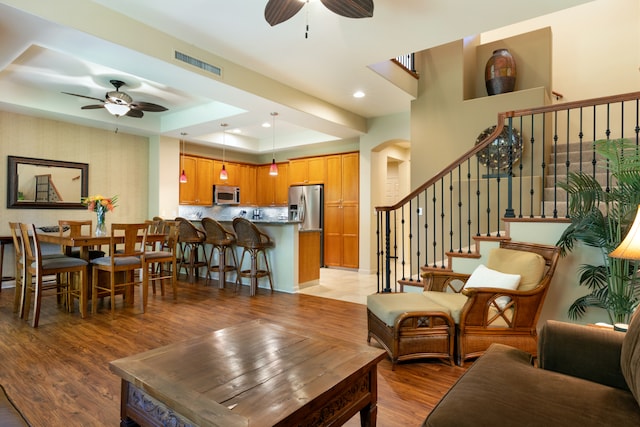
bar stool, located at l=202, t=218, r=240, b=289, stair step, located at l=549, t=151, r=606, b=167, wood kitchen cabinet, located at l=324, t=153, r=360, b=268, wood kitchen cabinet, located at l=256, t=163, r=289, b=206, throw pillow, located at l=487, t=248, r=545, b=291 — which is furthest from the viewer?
wood kitchen cabinet, located at l=256, t=163, r=289, b=206

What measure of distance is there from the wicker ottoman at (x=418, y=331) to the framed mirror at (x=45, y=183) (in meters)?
5.74

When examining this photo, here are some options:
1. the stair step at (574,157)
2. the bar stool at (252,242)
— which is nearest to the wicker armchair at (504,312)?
the stair step at (574,157)

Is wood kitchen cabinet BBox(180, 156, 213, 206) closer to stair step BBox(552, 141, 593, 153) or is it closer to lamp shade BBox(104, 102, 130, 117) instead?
lamp shade BBox(104, 102, 130, 117)

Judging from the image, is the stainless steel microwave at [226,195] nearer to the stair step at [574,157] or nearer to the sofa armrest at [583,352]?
the stair step at [574,157]

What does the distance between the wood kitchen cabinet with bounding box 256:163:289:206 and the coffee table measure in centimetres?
654

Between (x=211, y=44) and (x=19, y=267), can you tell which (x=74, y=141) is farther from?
(x=211, y=44)

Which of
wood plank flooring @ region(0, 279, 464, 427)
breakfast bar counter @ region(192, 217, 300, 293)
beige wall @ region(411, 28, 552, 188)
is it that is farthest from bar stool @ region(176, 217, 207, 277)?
beige wall @ region(411, 28, 552, 188)

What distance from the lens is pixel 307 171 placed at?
7.71 meters

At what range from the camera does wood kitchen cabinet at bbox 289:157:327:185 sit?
7465 millimetres

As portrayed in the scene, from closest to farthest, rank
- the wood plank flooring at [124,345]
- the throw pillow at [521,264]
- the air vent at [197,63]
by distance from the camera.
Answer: the wood plank flooring at [124,345]
the throw pillow at [521,264]
the air vent at [197,63]

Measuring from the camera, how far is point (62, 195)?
18.7 ft

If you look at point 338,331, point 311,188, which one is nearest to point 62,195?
point 311,188

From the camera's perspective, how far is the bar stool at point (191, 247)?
5377 mm

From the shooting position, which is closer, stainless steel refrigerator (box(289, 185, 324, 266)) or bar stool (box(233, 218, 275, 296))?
bar stool (box(233, 218, 275, 296))
